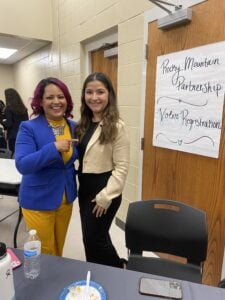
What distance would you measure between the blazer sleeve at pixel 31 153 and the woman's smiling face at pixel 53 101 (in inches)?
4.7

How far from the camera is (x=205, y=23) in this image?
1.56 m

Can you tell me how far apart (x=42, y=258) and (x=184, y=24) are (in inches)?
65.6

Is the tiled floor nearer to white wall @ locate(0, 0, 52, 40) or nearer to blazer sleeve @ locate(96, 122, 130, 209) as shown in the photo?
blazer sleeve @ locate(96, 122, 130, 209)

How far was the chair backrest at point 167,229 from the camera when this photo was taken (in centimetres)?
129

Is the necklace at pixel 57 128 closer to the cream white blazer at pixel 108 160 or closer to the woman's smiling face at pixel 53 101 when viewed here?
the woman's smiling face at pixel 53 101

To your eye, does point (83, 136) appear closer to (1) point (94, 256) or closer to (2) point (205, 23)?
(1) point (94, 256)

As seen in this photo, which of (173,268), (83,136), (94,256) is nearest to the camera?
(173,268)

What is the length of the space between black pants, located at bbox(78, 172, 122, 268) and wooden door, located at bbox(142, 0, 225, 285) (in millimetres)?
572

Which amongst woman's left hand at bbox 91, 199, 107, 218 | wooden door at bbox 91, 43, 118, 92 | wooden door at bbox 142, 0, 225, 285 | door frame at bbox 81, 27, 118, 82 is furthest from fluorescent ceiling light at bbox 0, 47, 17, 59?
woman's left hand at bbox 91, 199, 107, 218

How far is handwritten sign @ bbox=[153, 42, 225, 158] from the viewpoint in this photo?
154cm

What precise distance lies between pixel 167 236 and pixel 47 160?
2.51 feet

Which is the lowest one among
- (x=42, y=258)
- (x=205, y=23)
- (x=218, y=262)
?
(x=218, y=262)

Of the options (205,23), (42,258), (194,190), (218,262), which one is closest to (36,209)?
(42,258)

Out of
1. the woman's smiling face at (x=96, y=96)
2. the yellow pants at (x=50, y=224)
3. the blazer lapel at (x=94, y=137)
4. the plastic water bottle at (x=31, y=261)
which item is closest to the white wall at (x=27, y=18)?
the woman's smiling face at (x=96, y=96)
